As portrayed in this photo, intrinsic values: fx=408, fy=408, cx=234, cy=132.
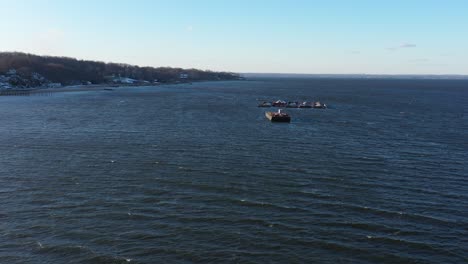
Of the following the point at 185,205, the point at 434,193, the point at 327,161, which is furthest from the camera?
the point at 327,161

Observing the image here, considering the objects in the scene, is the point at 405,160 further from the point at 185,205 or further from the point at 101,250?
the point at 101,250

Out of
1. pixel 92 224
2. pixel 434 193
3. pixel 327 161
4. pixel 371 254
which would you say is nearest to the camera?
pixel 371 254

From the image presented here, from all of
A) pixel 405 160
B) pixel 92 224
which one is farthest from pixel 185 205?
pixel 405 160

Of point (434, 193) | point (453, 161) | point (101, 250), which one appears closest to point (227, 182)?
point (101, 250)

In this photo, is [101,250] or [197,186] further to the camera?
[197,186]

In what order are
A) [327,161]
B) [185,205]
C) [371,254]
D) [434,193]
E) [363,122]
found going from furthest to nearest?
[363,122]
[327,161]
[434,193]
[185,205]
[371,254]

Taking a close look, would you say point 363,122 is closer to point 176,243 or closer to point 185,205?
point 185,205
